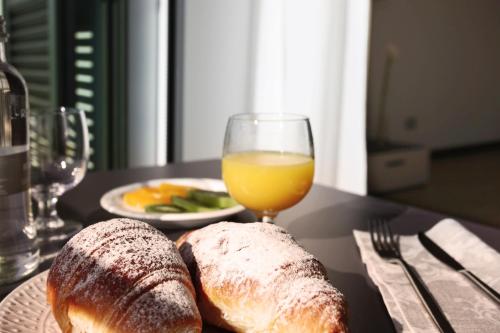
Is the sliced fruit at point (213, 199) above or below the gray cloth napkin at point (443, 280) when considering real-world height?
above

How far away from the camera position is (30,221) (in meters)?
0.75

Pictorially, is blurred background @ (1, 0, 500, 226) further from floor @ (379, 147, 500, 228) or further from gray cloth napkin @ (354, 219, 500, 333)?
gray cloth napkin @ (354, 219, 500, 333)

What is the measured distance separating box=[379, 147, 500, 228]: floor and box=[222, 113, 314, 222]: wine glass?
2.95 meters

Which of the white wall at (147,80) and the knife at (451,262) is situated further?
the white wall at (147,80)

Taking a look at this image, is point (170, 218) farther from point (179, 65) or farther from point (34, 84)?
point (34, 84)

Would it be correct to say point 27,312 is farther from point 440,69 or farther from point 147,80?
point 440,69

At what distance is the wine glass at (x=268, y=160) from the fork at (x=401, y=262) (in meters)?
0.15

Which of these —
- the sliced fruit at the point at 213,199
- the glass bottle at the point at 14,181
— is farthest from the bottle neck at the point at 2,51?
the sliced fruit at the point at 213,199

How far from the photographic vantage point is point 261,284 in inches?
19.5

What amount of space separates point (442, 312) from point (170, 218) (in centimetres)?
46

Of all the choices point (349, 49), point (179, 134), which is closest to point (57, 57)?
point (179, 134)

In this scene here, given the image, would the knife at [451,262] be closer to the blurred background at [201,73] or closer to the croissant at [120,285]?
the croissant at [120,285]

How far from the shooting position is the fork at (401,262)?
573 mm

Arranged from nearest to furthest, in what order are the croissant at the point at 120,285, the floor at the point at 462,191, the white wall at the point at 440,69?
the croissant at the point at 120,285, the floor at the point at 462,191, the white wall at the point at 440,69
